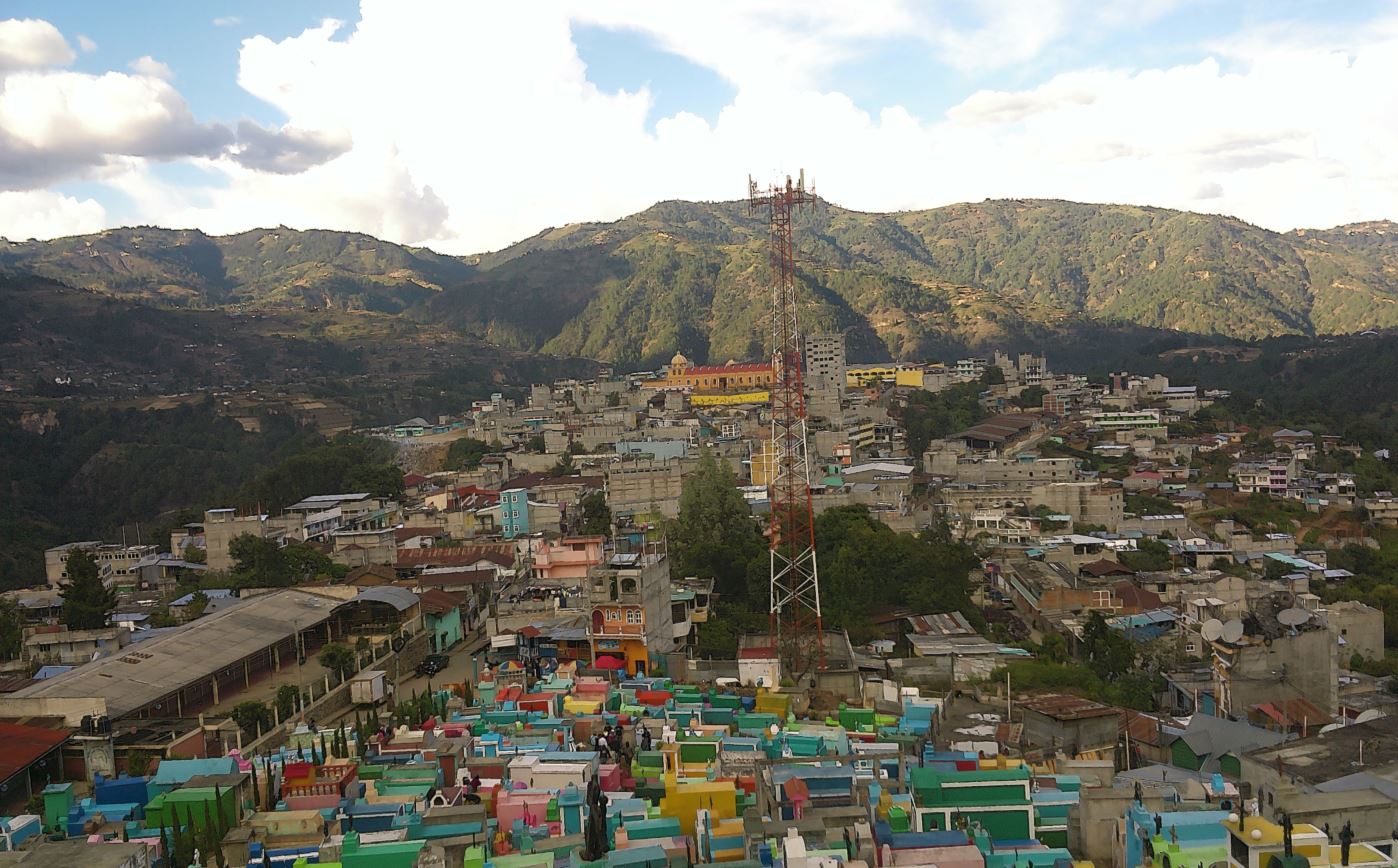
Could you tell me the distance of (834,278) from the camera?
103 m

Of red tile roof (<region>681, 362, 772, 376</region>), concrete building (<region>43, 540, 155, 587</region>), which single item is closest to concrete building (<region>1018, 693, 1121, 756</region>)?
concrete building (<region>43, 540, 155, 587</region>)

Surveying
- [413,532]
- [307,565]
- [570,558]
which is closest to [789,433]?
[570,558]

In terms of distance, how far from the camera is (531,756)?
10.3m

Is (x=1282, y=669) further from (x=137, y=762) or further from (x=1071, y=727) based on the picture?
(x=137, y=762)

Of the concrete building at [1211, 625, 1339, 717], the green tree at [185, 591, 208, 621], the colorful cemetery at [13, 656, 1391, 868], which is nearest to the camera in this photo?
the colorful cemetery at [13, 656, 1391, 868]

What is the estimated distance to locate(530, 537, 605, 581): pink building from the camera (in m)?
23.0

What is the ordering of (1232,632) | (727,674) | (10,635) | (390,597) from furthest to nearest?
(10,635) → (390,597) → (1232,632) → (727,674)

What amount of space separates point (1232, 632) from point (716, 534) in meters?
10.5

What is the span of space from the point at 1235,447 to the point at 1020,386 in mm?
14345

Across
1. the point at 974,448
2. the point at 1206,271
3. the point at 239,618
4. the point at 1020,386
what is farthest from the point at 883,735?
the point at 1206,271

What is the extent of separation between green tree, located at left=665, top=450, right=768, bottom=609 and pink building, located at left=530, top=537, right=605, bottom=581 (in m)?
1.75

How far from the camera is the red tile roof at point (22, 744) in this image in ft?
39.5

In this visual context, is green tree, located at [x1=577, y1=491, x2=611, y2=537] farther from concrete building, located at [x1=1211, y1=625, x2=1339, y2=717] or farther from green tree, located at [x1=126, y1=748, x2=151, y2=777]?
green tree, located at [x1=126, y1=748, x2=151, y2=777]

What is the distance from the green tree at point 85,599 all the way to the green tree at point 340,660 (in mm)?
5165
